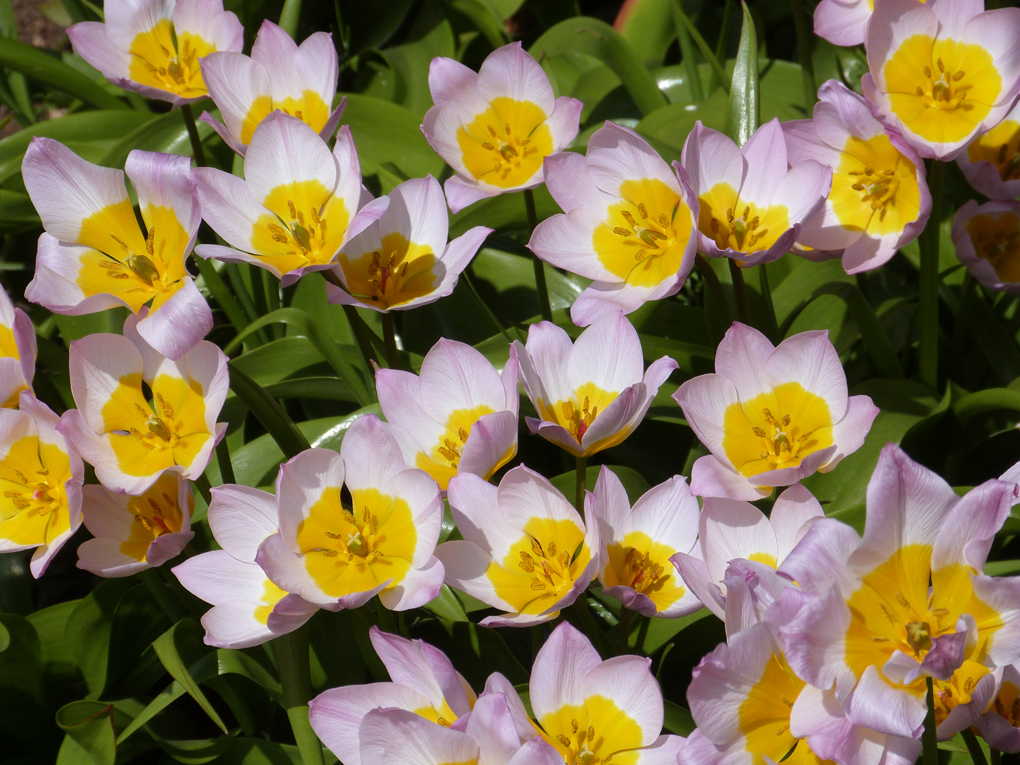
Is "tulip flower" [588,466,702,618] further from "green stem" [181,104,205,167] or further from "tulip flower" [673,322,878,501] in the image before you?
"green stem" [181,104,205,167]

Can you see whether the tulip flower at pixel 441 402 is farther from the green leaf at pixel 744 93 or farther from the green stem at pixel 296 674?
the green leaf at pixel 744 93

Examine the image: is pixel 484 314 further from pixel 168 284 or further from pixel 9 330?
pixel 9 330

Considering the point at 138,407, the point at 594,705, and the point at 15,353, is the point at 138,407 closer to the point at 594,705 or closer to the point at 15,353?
the point at 15,353

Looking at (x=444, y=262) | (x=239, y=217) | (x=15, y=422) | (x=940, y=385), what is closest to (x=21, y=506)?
(x=15, y=422)

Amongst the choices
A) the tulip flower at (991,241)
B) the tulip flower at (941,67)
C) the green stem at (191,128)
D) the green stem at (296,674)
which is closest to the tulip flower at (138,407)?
the green stem at (296,674)

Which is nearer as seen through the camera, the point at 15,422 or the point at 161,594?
the point at 15,422

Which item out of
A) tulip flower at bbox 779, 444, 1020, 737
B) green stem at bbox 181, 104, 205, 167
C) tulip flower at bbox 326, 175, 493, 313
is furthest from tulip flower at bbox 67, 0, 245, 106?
tulip flower at bbox 779, 444, 1020, 737
